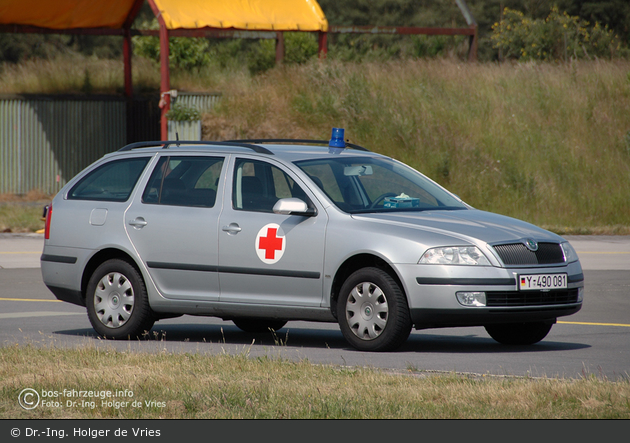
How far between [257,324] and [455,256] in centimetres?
282

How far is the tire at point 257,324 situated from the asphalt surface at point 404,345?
0.09 meters

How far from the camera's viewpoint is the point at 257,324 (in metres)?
10.2

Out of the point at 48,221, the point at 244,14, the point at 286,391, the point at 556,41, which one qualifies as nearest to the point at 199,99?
the point at 244,14

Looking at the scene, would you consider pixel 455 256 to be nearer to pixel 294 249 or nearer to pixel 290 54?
pixel 294 249

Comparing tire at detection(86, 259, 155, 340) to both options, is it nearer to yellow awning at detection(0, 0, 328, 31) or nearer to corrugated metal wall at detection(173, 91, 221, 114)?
yellow awning at detection(0, 0, 328, 31)

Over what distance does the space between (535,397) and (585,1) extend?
49.6 m

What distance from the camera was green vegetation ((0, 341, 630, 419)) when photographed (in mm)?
5652

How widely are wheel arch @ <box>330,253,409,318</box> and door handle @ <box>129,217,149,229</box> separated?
6.31 feet

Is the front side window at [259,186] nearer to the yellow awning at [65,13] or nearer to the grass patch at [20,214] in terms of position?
the grass patch at [20,214]

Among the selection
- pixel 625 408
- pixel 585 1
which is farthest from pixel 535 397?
pixel 585 1

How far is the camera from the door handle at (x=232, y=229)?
8789 mm

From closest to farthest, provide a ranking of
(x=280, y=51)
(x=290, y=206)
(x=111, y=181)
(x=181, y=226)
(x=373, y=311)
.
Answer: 1. (x=373, y=311)
2. (x=290, y=206)
3. (x=181, y=226)
4. (x=111, y=181)
5. (x=280, y=51)

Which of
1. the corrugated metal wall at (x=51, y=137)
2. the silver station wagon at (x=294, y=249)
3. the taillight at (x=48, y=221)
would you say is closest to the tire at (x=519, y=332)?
the silver station wagon at (x=294, y=249)

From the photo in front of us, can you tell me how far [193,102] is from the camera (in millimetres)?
29422
